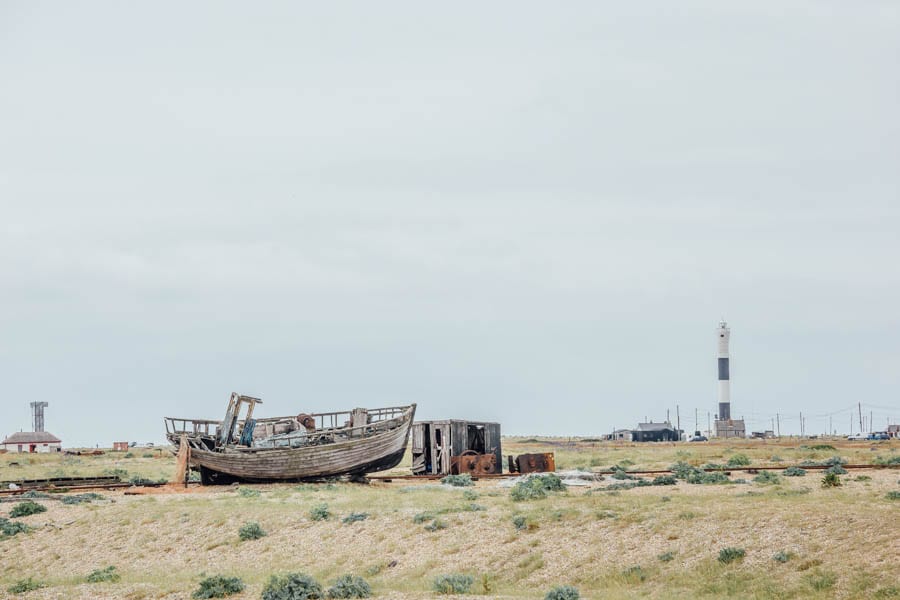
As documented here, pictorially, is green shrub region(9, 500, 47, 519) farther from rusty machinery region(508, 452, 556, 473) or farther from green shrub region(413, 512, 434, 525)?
rusty machinery region(508, 452, 556, 473)

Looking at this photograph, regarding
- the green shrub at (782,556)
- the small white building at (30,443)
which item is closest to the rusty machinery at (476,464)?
the green shrub at (782,556)

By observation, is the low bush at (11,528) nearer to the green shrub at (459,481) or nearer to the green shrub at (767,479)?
the green shrub at (459,481)

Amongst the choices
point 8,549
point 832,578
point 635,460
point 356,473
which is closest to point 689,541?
point 832,578

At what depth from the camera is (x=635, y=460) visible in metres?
60.4

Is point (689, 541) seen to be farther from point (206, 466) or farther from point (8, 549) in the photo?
point (206, 466)

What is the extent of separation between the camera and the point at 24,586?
2402cm

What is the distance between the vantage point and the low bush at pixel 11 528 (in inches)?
1232

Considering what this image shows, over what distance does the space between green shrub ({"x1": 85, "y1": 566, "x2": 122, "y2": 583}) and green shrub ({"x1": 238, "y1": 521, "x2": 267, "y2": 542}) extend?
11.9ft

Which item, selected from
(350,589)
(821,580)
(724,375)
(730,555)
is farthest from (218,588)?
(724,375)

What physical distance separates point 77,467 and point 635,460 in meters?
39.5

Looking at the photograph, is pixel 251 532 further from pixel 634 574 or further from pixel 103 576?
pixel 634 574

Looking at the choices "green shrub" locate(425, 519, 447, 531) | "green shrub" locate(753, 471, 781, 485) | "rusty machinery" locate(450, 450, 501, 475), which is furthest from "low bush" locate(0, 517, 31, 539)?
"green shrub" locate(753, 471, 781, 485)

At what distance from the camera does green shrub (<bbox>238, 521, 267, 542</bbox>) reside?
27.6 m

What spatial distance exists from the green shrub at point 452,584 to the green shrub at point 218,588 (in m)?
4.47
